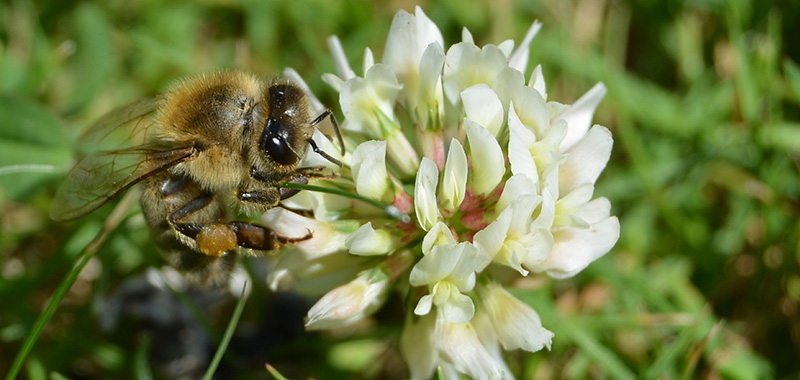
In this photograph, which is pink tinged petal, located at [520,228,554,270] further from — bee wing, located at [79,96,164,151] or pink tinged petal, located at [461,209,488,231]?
bee wing, located at [79,96,164,151]

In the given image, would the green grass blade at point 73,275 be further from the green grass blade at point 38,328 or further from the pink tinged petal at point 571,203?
the pink tinged petal at point 571,203

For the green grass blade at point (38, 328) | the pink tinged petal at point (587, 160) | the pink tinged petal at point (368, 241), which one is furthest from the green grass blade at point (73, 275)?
the pink tinged petal at point (587, 160)

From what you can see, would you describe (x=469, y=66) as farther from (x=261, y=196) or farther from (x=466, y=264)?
(x=261, y=196)

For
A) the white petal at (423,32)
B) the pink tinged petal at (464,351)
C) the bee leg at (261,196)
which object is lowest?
the pink tinged petal at (464,351)

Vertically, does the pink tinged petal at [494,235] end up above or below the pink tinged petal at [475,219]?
above

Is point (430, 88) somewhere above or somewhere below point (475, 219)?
above

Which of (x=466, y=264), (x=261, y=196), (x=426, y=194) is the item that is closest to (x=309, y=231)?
(x=261, y=196)

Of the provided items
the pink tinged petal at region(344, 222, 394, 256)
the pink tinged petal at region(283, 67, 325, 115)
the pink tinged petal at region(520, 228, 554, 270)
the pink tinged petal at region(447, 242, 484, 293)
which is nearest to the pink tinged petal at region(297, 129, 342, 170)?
the pink tinged petal at region(283, 67, 325, 115)
